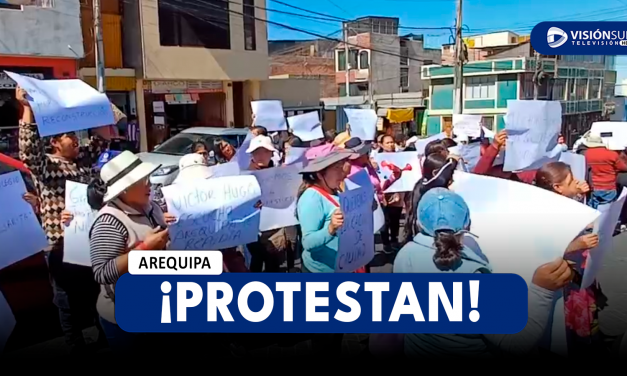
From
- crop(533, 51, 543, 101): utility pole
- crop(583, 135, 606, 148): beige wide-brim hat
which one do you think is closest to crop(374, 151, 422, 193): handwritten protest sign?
crop(583, 135, 606, 148): beige wide-brim hat

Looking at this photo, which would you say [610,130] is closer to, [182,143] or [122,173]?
[122,173]

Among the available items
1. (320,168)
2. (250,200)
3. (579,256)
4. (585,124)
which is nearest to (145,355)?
(250,200)

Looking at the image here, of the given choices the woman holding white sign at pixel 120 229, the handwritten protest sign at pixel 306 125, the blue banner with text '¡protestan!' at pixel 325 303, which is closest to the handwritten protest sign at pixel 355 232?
the blue banner with text '¡protestan!' at pixel 325 303

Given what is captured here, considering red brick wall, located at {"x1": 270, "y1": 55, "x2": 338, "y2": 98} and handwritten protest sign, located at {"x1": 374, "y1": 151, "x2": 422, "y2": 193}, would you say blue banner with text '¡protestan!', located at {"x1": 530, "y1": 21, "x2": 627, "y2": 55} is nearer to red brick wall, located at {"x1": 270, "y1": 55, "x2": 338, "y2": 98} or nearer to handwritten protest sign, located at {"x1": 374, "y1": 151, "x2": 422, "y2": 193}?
red brick wall, located at {"x1": 270, "y1": 55, "x2": 338, "y2": 98}

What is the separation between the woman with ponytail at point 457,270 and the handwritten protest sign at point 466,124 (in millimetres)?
835

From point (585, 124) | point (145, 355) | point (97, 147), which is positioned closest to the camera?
point (145, 355)

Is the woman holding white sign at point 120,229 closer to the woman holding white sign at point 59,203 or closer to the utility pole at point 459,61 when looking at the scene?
the woman holding white sign at point 59,203

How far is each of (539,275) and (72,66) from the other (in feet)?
13.2

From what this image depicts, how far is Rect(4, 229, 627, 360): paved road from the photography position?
251 centimetres

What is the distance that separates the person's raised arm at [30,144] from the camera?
2.79 meters

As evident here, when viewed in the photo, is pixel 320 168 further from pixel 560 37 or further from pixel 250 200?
pixel 560 37

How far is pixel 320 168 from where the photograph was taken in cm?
270

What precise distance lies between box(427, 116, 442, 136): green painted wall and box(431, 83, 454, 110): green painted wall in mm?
263

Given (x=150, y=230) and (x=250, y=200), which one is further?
(x=250, y=200)
